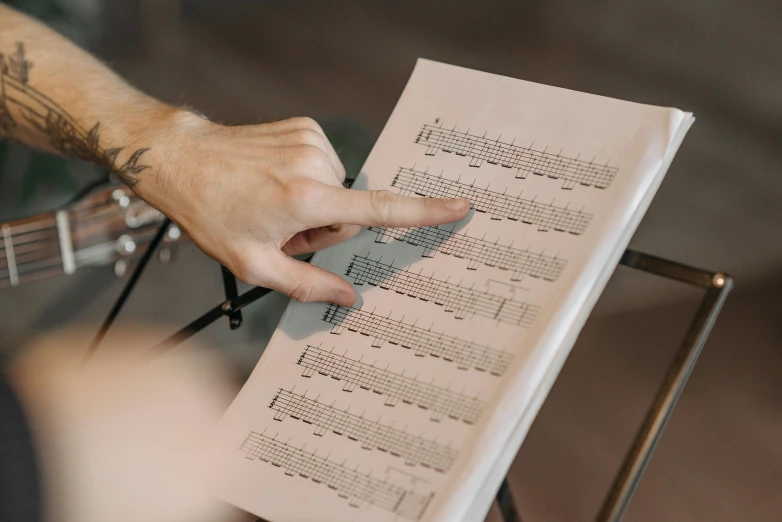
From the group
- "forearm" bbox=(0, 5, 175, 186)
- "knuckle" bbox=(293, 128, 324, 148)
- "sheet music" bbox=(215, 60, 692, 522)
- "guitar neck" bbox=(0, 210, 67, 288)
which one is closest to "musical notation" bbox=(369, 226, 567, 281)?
"sheet music" bbox=(215, 60, 692, 522)

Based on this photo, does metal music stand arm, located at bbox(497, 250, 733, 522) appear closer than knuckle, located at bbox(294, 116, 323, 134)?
Yes

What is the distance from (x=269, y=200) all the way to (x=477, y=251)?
0.21 m

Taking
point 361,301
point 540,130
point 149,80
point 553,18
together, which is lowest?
point 361,301

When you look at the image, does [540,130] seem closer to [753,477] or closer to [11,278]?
[753,477]

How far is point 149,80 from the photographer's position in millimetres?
2186

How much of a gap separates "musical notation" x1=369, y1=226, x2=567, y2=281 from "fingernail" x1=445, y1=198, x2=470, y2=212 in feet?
0.09

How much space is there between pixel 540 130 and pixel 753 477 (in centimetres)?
101

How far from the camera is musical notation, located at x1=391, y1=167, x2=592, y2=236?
0.66m

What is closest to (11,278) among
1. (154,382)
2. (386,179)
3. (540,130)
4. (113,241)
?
(113,241)

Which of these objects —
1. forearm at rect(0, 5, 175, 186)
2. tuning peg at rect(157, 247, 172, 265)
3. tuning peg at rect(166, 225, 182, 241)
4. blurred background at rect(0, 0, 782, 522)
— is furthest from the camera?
tuning peg at rect(157, 247, 172, 265)

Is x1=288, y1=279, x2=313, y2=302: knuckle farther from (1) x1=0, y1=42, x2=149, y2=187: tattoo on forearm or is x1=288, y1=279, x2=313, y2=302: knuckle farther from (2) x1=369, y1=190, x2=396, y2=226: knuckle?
(1) x1=0, y1=42, x2=149, y2=187: tattoo on forearm

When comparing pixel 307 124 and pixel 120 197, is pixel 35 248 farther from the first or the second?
pixel 307 124

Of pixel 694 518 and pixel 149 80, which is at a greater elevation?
pixel 149 80

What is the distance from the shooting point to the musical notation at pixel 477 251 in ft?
2.12
